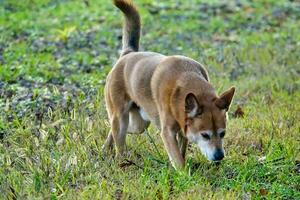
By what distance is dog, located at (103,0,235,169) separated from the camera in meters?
6.19

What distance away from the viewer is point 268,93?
9578 millimetres

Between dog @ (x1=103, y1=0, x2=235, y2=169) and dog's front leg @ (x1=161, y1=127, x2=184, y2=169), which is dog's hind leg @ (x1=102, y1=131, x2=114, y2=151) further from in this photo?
dog's front leg @ (x1=161, y1=127, x2=184, y2=169)

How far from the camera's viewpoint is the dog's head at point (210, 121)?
616 centimetres

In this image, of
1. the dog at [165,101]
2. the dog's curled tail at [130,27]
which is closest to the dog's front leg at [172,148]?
the dog at [165,101]

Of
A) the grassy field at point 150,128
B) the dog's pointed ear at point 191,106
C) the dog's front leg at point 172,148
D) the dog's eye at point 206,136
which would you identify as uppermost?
the dog's pointed ear at point 191,106

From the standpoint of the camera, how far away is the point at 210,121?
6.16m

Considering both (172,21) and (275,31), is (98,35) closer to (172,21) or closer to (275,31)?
(172,21)

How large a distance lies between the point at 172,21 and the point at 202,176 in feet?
26.8

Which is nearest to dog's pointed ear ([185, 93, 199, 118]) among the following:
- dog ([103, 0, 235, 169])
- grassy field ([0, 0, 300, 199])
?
dog ([103, 0, 235, 169])

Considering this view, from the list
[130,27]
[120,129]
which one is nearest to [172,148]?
[120,129]

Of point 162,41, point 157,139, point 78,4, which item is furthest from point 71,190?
point 78,4

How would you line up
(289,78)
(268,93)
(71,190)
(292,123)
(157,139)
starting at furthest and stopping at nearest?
(289,78)
(268,93)
(292,123)
(157,139)
(71,190)

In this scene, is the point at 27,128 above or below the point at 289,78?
above

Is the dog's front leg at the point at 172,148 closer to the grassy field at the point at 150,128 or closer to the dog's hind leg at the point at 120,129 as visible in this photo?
the grassy field at the point at 150,128
